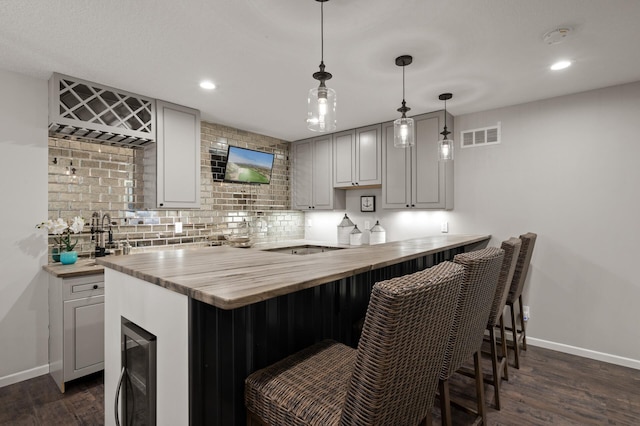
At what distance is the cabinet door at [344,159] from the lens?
434 cm

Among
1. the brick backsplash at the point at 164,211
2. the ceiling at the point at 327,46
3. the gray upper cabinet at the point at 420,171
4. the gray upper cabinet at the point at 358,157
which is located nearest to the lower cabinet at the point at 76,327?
the brick backsplash at the point at 164,211

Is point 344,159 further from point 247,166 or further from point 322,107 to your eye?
point 322,107

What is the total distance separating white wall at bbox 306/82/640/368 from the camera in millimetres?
2844

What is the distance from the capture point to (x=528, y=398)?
229cm

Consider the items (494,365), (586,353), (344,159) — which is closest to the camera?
(494,365)

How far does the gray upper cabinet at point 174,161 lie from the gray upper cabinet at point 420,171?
2.21m

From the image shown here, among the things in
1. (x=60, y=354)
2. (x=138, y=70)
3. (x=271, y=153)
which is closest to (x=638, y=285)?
(x=271, y=153)

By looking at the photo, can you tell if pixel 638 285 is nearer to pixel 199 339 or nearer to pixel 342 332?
pixel 342 332

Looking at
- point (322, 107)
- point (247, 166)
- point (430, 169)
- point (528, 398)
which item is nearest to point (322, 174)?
point (247, 166)

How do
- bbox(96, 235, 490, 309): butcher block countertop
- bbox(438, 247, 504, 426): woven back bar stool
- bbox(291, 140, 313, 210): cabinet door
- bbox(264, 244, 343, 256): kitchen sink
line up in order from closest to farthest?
bbox(96, 235, 490, 309): butcher block countertop < bbox(438, 247, 504, 426): woven back bar stool < bbox(264, 244, 343, 256): kitchen sink < bbox(291, 140, 313, 210): cabinet door

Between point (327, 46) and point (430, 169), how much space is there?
6.67ft

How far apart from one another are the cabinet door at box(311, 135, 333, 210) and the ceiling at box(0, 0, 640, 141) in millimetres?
1413

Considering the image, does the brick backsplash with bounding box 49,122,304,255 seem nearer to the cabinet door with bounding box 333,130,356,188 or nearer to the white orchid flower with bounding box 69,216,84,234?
the white orchid flower with bounding box 69,216,84,234

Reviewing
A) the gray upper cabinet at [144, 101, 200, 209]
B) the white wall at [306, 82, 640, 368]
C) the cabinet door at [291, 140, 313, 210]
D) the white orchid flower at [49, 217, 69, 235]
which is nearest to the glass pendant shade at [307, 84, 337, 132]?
the gray upper cabinet at [144, 101, 200, 209]
